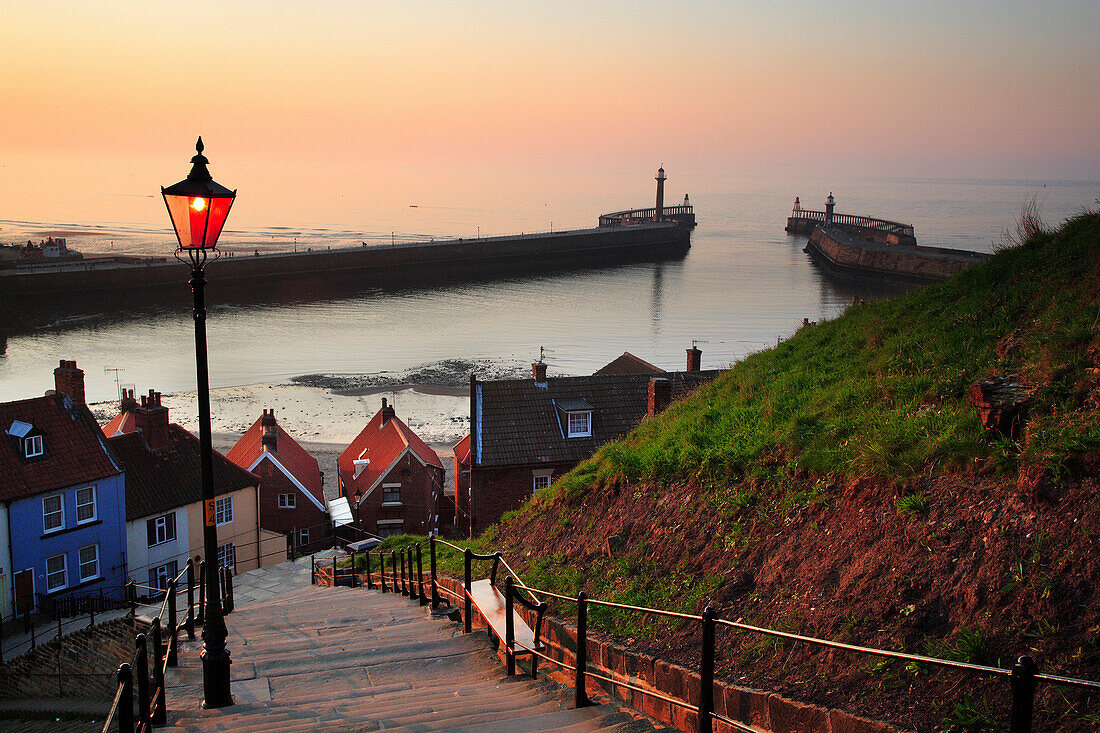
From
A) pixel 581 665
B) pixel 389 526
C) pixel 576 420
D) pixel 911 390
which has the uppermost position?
pixel 911 390

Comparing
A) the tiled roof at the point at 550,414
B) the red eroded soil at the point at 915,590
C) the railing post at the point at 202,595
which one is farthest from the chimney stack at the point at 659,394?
the railing post at the point at 202,595

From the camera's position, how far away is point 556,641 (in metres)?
8.55

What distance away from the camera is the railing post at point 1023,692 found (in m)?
3.83

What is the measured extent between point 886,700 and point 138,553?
83.5ft

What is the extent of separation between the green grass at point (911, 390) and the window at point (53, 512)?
17538 millimetres

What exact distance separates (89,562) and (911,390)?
23891 mm

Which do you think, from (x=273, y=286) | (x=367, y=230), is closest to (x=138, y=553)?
(x=273, y=286)

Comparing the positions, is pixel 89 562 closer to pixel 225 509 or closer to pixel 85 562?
pixel 85 562

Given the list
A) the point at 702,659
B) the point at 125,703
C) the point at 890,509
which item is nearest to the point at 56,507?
the point at 125,703

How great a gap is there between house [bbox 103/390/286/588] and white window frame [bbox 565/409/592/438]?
36.1ft

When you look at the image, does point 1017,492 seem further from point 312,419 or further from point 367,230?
point 367,230

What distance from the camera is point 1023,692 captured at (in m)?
3.86

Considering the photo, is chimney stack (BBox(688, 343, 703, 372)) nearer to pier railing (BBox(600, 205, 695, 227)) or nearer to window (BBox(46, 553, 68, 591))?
window (BBox(46, 553, 68, 591))

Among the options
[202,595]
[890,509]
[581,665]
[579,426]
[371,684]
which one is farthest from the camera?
[579,426]
